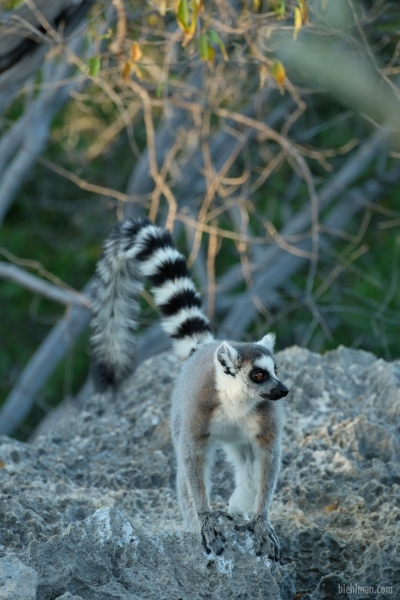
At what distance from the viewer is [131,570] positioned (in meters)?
3.40

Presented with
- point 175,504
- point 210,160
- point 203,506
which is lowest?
point 210,160

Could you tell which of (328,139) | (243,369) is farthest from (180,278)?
(328,139)

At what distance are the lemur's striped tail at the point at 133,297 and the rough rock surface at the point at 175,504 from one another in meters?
0.38

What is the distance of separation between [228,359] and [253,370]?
0.40 feet

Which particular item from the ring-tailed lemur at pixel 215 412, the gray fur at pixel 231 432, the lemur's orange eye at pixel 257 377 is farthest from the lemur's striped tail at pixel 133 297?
the lemur's orange eye at pixel 257 377

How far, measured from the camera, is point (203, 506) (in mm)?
4023

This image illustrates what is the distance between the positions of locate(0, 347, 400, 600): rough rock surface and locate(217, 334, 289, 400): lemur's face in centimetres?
59

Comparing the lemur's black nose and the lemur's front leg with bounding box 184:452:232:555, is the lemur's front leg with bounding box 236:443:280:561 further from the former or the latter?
the lemur's black nose

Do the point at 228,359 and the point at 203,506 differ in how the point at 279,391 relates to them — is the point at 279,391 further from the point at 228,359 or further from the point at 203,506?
the point at 203,506

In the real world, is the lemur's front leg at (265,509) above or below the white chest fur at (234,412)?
below

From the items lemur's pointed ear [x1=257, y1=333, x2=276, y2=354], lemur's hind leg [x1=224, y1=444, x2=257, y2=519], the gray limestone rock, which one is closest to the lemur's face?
lemur's pointed ear [x1=257, y1=333, x2=276, y2=354]

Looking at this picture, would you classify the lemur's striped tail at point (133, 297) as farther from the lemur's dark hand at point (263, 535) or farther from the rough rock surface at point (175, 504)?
the lemur's dark hand at point (263, 535)

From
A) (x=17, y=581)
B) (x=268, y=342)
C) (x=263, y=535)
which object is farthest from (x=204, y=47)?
(x=17, y=581)

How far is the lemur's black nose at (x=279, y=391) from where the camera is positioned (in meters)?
4.07
